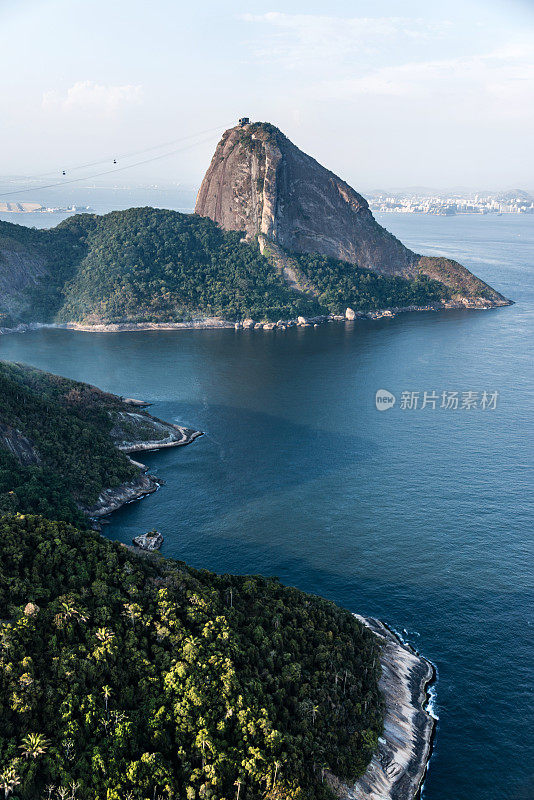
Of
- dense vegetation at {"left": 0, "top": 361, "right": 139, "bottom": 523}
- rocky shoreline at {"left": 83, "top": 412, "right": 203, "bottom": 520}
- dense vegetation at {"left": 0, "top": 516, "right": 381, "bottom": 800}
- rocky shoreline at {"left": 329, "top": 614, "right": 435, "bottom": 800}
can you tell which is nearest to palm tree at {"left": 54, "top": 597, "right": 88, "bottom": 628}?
dense vegetation at {"left": 0, "top": 516, "right": 381, "bottom": 800}

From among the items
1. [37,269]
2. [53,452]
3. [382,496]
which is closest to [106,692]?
[53,452]

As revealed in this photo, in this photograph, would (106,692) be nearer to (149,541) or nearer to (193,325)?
(149,541)

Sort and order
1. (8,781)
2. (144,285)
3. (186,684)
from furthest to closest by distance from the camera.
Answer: (144,285) < (186,684) < (8,781)

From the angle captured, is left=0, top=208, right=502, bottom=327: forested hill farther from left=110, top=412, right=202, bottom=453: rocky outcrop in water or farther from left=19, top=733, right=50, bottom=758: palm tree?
left=19, top=733, right=50, bottom=758: palm tree
